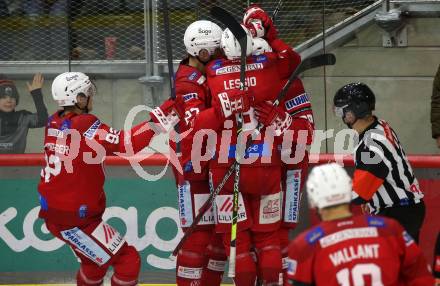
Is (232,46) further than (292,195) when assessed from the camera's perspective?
No

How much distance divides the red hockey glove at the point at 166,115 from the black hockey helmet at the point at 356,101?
0.87 metres

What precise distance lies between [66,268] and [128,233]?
0.46 m

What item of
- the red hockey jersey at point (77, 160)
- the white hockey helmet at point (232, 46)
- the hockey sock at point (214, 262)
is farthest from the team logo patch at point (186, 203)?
the white hockey helmet at point (232, 46)

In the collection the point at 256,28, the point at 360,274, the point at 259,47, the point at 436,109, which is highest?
the point at 256,28

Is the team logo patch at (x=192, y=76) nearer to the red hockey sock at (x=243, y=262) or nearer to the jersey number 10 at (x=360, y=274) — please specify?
the red hockey sock at (x=243, y=262)

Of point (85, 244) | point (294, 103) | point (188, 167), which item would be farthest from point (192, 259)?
point (294, 103)

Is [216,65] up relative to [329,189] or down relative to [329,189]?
up

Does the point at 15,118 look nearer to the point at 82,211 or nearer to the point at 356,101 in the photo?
the point at 82,211

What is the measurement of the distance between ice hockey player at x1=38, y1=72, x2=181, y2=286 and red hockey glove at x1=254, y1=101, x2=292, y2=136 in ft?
1.47

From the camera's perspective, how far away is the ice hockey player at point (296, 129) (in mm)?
6262

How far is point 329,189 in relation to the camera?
4.17 m

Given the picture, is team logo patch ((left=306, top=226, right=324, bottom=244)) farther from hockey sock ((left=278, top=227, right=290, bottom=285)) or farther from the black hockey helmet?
hockey sock ((left=278, top=227, right=290, bottom=285))

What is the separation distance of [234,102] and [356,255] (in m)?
Answer: 1.93

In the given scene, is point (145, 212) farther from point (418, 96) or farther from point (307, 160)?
point (418, 96)
